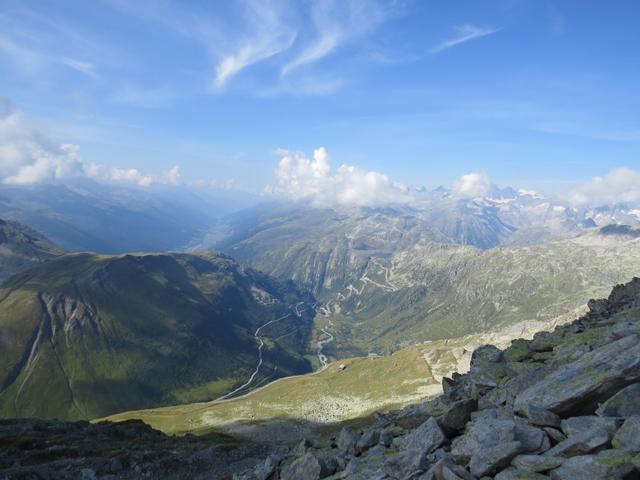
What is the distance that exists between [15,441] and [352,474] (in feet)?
204

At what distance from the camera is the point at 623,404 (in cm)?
1773

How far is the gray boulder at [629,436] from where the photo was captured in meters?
14.7

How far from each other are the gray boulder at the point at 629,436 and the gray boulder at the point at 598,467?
1.49 feet

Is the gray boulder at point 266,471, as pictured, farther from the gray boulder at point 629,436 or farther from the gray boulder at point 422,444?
the gray boulder at point 629,436

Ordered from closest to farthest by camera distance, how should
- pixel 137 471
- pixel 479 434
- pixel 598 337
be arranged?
pixel 479 434
pixel 598 337
pixel 137 471

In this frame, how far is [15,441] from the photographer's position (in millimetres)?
60906

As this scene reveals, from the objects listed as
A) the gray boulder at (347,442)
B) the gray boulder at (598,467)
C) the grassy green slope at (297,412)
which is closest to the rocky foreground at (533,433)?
the gray boulder at (598,467)

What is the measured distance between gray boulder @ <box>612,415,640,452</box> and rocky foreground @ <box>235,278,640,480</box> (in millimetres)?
35

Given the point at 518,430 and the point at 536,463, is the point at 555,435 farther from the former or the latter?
the point at 536,463

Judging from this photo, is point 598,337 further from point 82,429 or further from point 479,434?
point 82,429

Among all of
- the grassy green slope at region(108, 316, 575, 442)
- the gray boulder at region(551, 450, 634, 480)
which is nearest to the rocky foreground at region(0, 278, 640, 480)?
the gray boulder at region(551, 450, 634, 480)

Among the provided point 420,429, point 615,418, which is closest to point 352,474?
point 420,429

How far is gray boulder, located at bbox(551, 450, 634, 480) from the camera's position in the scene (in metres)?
13.9

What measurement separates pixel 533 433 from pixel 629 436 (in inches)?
145
